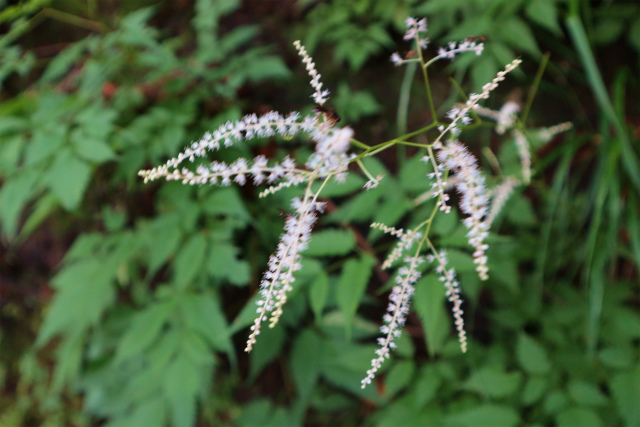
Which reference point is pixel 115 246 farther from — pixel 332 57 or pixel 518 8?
pixel 518 8

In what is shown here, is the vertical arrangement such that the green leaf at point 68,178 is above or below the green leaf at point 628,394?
above

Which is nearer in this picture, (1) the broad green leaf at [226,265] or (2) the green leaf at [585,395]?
(2) the green leaf at [585,395]

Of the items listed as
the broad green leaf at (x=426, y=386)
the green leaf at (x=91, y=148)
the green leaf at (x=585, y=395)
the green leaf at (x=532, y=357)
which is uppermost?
the green leaf at (x=91, y=148)

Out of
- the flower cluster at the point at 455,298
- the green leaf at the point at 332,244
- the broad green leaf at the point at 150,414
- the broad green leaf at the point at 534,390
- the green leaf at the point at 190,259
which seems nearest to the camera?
the flower cluster at the point at 455,298

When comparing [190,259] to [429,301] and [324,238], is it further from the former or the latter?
[429,301]

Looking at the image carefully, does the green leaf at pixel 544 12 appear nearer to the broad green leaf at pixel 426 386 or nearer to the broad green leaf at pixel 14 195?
the broad green leaf at pixel 426 386

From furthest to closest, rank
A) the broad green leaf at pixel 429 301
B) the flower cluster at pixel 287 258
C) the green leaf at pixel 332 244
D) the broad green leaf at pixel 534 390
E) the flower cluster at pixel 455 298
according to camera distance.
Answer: the broad green leaf at pixel 534 390 → the green leaf at pixel 332 244 → the broad green leaf at pixel 429 301 → the flower cluster at pixel 455 298 → the flower cluster at pixel 287 258

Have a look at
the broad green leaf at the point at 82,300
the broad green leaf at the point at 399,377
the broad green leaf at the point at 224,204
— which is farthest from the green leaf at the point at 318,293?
the broad green leaf at the point at 82,300

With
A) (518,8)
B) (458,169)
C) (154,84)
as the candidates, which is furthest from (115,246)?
(518,8)

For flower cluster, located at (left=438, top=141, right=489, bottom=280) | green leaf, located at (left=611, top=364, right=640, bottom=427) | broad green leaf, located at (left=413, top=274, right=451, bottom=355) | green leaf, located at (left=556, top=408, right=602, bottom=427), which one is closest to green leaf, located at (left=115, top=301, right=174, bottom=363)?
broad green leaf, located at (left=413, top=274, right=451, bottom=355)
